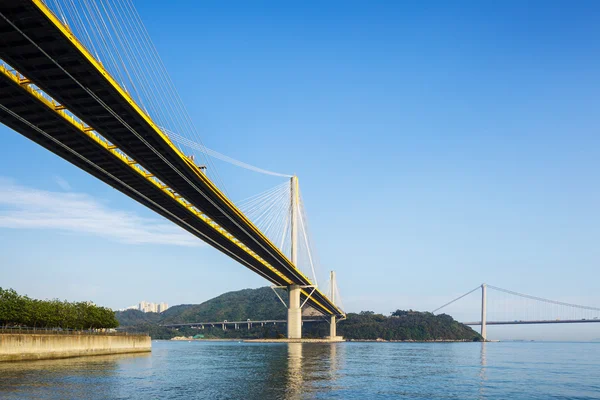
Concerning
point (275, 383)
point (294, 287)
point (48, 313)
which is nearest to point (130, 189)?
point (48, 313)

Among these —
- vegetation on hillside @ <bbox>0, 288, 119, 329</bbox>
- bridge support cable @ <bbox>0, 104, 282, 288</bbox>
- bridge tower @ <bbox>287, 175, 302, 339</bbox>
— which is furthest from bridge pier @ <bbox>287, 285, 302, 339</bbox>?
vegetation on hillside @ <bbox>0, 288, 119, 329</bbox>

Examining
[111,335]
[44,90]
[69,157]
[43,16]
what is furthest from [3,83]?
[111,335]

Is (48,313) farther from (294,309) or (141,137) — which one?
(294,309)

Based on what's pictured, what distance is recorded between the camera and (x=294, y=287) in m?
112

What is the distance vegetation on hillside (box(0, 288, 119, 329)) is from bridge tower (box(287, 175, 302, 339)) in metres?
37.4

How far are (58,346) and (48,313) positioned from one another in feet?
→ 37.7

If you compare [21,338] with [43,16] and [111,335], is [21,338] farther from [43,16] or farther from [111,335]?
[43,16]

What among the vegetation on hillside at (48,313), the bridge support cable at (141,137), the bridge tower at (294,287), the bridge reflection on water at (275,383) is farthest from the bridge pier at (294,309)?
the bridge reflection on water at (275,383)

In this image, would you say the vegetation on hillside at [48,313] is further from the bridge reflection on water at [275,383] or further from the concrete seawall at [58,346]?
the bridge reflection on water at [275,383]

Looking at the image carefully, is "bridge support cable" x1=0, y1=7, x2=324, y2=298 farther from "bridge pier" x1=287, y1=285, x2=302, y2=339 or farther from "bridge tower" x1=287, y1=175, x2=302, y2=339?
"bridge pier" x1=287, y1=285, x2=302, y2=339

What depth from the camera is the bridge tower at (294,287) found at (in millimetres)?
104562

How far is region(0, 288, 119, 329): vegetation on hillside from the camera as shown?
56.5m

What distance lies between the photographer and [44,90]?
33781mm

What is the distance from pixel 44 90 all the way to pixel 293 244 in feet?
241
